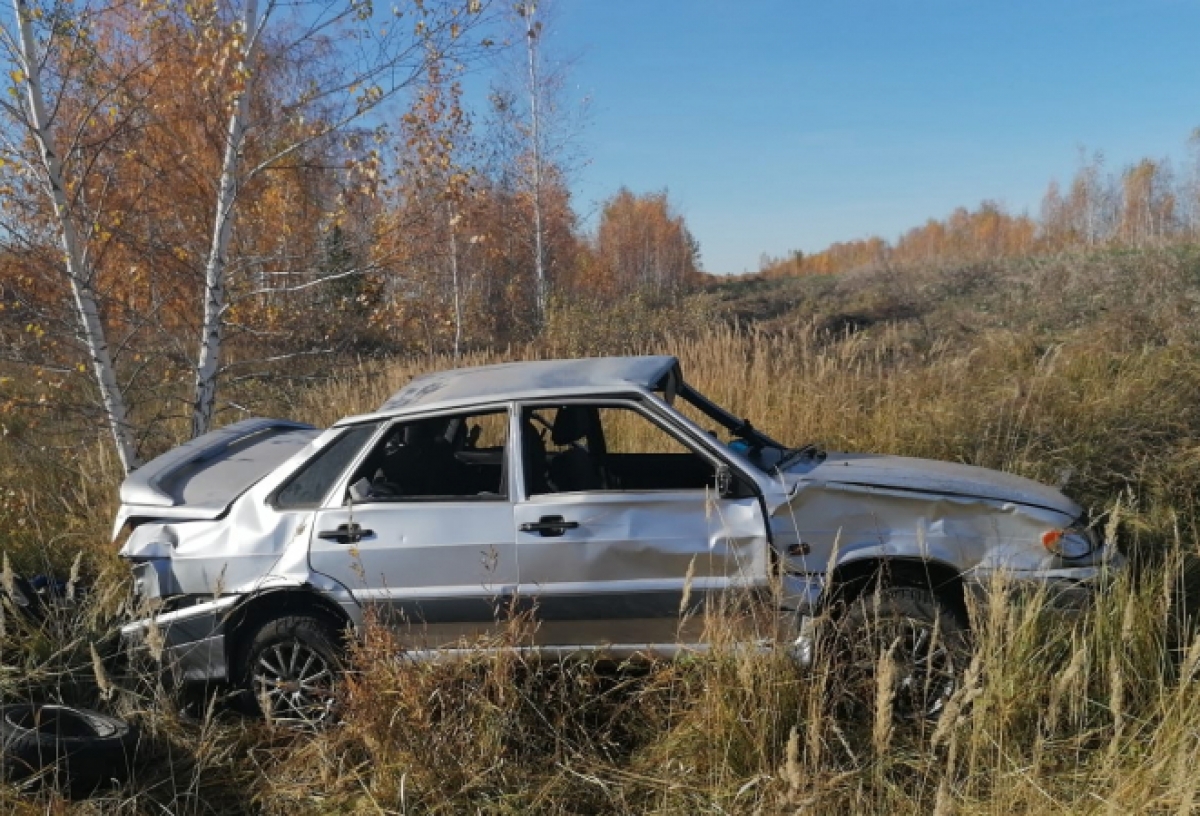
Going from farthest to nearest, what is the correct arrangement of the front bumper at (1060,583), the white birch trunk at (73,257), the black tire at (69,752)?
the white birch trunk at (73,257) < the front bumper at (1060,583) < the black tire at (69,752)

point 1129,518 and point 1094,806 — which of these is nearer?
point 1094,806

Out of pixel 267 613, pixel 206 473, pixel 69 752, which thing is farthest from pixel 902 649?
pixel 206 473

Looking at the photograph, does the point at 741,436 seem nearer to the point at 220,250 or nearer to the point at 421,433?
the point at 421,433

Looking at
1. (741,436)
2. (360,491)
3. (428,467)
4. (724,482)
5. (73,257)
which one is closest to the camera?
(724,482)

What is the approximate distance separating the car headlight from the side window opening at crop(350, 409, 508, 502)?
2.36 m

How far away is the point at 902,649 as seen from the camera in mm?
3605

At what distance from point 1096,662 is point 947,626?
63 cm

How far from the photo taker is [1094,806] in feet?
9.53

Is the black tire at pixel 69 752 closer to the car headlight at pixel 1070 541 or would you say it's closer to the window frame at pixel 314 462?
the window frame at pixel 314 462

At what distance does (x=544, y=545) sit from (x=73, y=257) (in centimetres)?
465

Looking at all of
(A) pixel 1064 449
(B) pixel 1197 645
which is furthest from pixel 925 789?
(A) pixel 1064 449

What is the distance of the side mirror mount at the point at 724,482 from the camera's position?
3.78m

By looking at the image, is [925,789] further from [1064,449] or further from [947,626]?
[1064,449]

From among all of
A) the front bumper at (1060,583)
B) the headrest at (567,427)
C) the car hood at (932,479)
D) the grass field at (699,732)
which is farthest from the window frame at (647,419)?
the front bumper at (1060,583)
